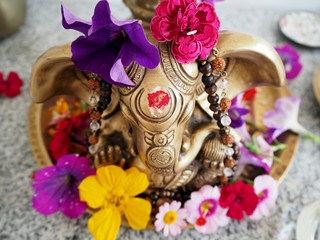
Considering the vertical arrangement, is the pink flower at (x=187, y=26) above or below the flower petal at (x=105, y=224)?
above

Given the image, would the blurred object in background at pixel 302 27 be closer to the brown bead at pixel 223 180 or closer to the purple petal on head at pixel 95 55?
the brown bead at pixel 223 180

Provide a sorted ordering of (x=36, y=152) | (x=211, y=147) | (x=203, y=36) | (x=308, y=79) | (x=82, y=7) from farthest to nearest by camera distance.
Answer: (x=82, y=7) → (x=308, y=79) → (x=36, y=152) → (x=211, y=147) → (x=203, y=36)

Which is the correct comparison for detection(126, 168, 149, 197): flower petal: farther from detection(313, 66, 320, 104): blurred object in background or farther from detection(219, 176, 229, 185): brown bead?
detection(313, 66, 320, 104): blurred object in background

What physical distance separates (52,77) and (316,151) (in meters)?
0.40

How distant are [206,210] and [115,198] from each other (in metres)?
0.11

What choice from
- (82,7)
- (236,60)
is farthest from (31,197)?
(82,7)

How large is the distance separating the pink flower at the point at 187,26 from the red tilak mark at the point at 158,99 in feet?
0.13

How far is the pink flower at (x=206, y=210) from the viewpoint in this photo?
499 millimetres

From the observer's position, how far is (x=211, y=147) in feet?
1.59

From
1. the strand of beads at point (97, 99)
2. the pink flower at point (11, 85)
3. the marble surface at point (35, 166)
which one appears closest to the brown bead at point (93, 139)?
the strand of beads at point (97, 99)

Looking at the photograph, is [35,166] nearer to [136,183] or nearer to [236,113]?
[136,183]

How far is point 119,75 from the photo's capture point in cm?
37

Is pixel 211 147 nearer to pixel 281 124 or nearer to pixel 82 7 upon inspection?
pixel 281 124

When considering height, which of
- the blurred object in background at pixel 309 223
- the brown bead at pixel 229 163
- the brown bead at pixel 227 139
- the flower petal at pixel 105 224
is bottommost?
the blurred object in background at pixel 309 223
